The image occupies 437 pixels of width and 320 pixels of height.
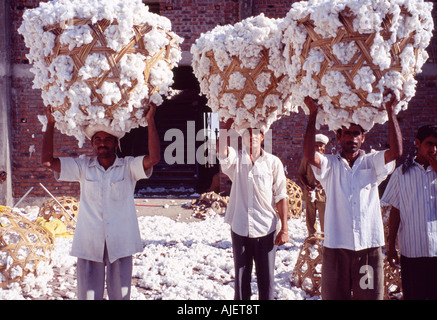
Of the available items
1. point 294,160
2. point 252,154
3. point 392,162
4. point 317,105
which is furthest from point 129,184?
point 294,160

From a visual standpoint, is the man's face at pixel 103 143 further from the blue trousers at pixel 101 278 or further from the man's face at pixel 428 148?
the man's face at pixel 428 148

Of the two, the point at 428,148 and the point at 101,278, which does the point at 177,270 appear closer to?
the point at 101,278

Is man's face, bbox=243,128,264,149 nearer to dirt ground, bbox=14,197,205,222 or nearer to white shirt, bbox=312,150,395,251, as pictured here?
white shirt, bbox=312,150,395,251

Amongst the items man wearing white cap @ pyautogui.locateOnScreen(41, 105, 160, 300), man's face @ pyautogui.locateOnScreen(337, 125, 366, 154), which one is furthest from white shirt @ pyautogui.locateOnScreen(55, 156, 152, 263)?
man's face @ pyautogui.locateOnScreen(337, 125, 366, 154)

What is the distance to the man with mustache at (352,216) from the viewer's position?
7.47ft

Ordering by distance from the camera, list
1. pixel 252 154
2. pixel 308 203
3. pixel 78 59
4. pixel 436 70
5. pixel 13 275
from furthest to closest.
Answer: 1. pixel 436 70
2. pixel 308 203
3. pixel 13 275
4. pixel 252 154
5. pixel 78 59

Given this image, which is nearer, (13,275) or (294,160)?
(13,275)

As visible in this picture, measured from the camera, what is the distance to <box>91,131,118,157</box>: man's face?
7.38 feet

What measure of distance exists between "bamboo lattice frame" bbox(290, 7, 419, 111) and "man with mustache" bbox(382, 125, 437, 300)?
31.5 inches

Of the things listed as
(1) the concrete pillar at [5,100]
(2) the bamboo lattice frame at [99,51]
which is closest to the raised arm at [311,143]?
(2) the bamboo lattice frame at [99,51]

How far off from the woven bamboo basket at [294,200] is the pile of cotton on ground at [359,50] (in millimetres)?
4580

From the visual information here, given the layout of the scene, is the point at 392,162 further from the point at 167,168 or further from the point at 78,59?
the point at 167,168
